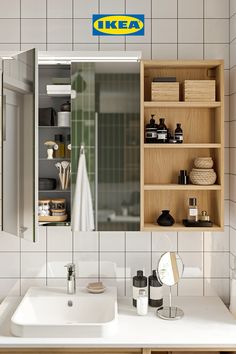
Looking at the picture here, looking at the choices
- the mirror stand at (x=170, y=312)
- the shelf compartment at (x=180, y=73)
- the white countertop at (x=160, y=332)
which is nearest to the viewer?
the white countertop at (x=160, y=332)

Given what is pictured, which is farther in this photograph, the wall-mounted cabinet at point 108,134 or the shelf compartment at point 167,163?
the shelf compartment at point 167,163

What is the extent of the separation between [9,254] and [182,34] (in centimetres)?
150

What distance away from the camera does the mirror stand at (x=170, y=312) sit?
2004 millimetres

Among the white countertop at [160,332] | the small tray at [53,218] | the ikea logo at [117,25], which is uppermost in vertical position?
the ikea logo at [117,25]

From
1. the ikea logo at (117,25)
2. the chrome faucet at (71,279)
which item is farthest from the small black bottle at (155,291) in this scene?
the ikea logo at (117,25)

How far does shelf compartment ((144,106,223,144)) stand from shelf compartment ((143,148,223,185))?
2.5 inches

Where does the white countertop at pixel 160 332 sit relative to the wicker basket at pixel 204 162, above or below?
below

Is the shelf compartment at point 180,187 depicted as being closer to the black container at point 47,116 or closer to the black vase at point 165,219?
the black vase at point 165,219

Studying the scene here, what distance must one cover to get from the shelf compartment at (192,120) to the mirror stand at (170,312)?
0.82m

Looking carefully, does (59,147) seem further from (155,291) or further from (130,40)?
(155,291)

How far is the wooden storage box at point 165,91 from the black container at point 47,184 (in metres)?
0.67

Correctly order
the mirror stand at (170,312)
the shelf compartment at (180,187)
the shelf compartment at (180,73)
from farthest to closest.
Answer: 1. the shelf compartment at (180,73)
2. the shelf compartment at (180,187)
3. the mirror stand at (170,312)

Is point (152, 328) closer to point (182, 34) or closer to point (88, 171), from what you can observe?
point (88, 171)

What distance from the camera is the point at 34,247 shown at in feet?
7.58
